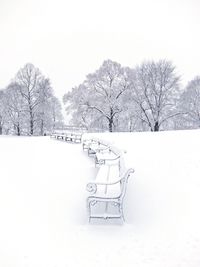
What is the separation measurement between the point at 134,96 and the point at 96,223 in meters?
23.5

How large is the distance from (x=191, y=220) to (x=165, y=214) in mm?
492

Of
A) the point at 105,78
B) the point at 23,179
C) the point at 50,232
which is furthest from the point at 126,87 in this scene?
the point at 50,232

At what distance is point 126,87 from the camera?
88.8 ft

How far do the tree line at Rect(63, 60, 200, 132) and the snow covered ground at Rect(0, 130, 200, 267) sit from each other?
19453mm

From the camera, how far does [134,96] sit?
2692cm

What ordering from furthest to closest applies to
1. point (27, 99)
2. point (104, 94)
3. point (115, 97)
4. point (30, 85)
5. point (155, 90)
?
point (27, 99)
point (30, 85)
point (104, 94)
point (115, 97)
point (155, 90)

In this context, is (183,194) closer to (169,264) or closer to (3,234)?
(169,264)

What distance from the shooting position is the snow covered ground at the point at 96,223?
3.46 meters

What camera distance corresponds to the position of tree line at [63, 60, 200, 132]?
2609 cm

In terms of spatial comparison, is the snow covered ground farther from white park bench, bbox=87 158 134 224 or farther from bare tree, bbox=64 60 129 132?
bare tree, bbox=64 60 129 132

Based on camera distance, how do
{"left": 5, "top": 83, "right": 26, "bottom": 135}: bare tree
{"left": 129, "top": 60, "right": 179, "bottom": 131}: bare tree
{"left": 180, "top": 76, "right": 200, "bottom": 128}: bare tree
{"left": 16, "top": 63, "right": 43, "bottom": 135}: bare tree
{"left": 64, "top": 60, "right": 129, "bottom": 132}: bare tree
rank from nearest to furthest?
{"left": 129, "top": 60, "right": 179, "bottom": 131}: bare tree
{"left": 64, "top": 60, "right": 129, "bottom": 132}: bare tree
{"left": 180, "top": 76, "right": 200, "bottom": 128}: bare tree
{"left": 16, "top": 63, "right": 43, "bottom": 135}: bare tree
{"left": 5, "top": 83, "right": 26, "bottom": 135}: bare tree

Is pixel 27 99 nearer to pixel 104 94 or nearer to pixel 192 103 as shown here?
pixel 104 94

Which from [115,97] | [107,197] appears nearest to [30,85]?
[115,97]

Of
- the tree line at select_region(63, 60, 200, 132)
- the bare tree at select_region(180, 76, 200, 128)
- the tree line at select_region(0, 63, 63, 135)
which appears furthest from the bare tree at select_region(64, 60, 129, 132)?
the bare tree at select_region(180, 76, 200, 128)
